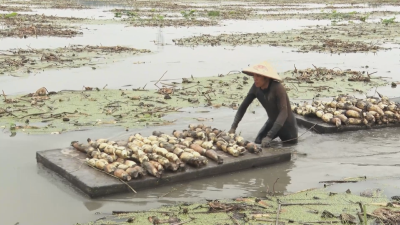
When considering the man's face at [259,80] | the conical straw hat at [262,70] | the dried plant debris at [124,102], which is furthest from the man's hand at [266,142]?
the dried plant debris at [124,102]

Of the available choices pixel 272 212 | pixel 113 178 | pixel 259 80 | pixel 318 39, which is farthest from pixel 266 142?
pixel 318 39

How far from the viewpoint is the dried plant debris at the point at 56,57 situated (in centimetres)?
1309

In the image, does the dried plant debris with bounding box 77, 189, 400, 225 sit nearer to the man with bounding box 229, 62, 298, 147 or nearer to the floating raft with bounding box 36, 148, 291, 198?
the floating raft with bounding box 36, 148, 291, 198

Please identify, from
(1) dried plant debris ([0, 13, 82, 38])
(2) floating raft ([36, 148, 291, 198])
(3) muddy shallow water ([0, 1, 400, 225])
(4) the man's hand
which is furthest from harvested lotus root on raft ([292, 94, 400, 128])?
(1) dried plant debris ([0, 13, 82, 38])

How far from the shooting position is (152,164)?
18.1ft

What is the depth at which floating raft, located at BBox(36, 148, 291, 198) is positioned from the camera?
5.20m

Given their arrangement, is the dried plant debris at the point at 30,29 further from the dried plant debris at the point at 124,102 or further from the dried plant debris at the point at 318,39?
the dried plant debris at the point at 124,102

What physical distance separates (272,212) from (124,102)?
17.1 feet

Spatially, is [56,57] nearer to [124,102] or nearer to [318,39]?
[124,102]

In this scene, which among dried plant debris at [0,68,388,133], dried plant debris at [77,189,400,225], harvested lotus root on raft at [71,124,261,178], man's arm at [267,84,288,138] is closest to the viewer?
dried plant debris at [77,189,400,225]

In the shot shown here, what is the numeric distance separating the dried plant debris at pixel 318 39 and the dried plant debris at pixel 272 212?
13179 millimetres

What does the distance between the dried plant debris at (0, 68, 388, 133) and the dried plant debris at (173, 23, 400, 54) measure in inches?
269

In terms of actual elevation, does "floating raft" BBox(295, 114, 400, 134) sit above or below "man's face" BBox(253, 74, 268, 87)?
below

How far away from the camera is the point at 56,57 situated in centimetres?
1457
